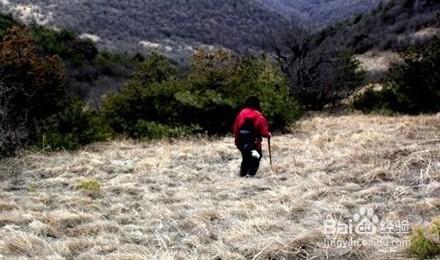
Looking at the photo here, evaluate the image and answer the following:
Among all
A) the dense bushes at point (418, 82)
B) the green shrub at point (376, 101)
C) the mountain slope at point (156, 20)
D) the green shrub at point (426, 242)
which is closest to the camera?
the green shrub at point (426, 242)

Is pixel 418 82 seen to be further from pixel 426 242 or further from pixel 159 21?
pixel 159 21

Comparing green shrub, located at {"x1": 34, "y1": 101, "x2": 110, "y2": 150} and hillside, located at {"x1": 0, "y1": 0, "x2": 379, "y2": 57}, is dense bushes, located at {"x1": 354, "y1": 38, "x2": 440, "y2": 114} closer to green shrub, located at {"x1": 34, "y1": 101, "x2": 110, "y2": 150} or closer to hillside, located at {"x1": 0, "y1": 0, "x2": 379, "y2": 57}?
green shrub, located at {"x1": 34, "y1": 101, "x2": 110, "y2": 150}

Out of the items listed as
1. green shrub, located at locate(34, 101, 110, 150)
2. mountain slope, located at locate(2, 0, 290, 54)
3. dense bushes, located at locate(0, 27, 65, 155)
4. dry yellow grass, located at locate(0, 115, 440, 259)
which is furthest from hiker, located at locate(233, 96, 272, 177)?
mountain slope, located at locate(2, 0, 290, 54)

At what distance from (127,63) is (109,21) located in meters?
29.9

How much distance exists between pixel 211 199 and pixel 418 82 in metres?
12.0

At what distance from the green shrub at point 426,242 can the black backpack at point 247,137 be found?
4811 millimetres

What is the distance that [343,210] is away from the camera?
6.78 m

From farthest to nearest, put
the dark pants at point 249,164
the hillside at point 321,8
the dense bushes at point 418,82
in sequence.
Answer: the hillside at point 321,8 < the dense bushes at point 418,82 < the dark pants at point 249,164

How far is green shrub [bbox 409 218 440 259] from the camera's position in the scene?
5.04 metres

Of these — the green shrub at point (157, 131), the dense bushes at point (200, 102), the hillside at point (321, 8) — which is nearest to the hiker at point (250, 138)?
the green shrub at point (157, 131)

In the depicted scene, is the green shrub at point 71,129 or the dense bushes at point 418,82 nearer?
the green shrub at point 71,129

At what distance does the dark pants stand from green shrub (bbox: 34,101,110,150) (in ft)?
14.2

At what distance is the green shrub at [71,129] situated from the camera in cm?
1266

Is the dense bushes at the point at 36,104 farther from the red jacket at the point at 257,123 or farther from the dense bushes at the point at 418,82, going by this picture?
the dense bushes at the point at 418,82
